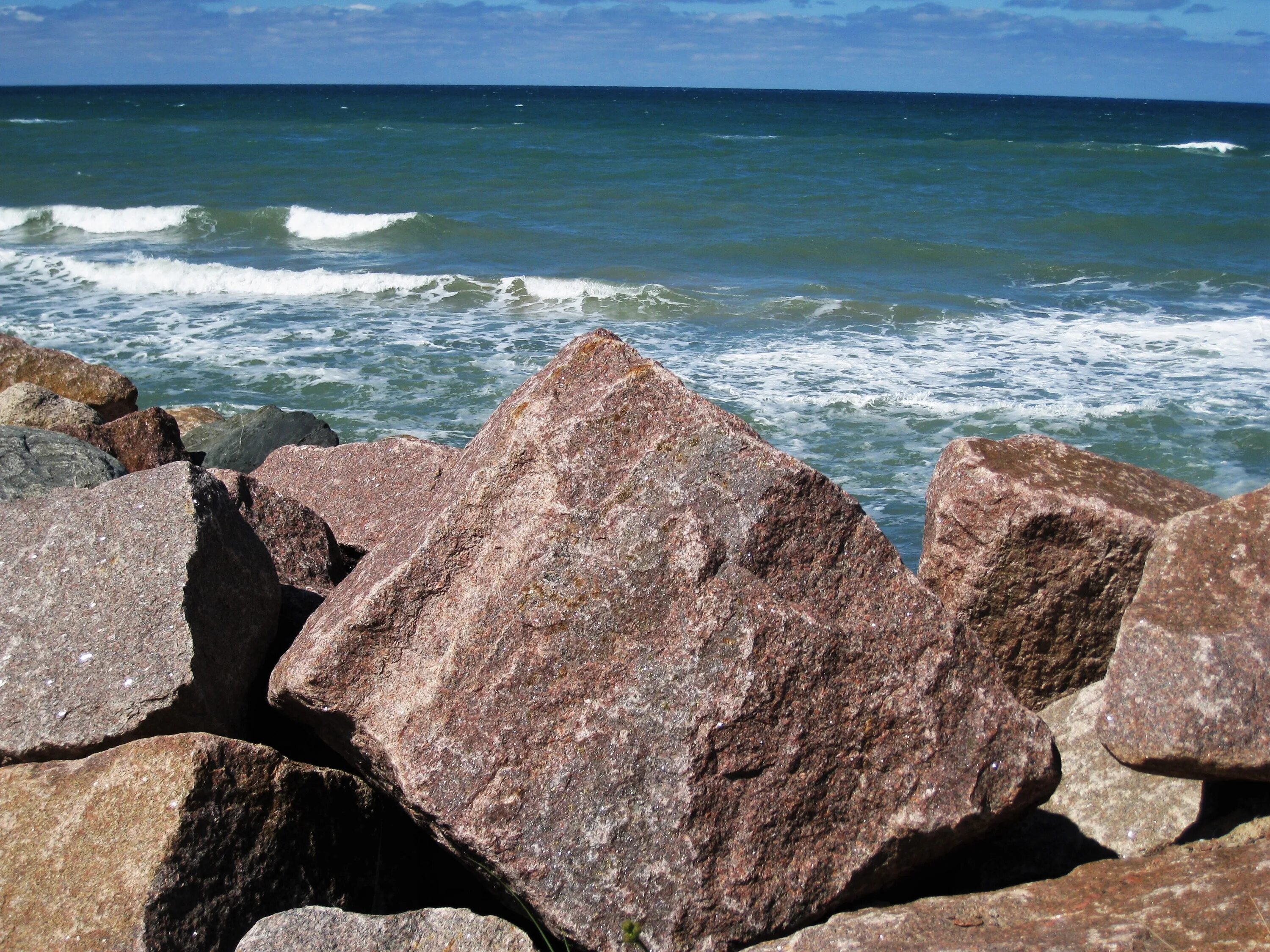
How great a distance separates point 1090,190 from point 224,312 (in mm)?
20322

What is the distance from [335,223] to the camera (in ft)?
66.2

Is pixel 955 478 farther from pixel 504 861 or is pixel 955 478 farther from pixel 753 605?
pixel 504 861

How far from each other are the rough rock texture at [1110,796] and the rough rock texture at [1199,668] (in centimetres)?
30

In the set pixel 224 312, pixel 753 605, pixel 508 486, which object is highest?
pixel 508 486

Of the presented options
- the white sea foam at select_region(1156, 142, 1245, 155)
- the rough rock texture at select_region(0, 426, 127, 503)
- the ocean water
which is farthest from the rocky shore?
the white sea foam at select_region(1156, 142, 1245, 155)

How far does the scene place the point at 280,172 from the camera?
29094 millimetres

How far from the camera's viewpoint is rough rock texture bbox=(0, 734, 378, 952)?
2.22m

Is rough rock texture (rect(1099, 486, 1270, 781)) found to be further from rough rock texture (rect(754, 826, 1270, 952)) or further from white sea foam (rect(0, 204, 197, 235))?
white sea foam (rect(0, 204, 197, 235))

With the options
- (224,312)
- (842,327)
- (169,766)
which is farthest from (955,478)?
(224,312)

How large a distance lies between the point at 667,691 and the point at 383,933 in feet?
2.41

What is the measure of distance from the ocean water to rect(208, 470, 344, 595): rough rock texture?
3434mm

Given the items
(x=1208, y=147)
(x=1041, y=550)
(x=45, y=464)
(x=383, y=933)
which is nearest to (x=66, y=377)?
(x=45, y=464)

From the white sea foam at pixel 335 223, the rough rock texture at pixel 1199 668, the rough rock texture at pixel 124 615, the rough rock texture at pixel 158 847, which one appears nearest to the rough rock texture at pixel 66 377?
the rough rock texture at pixel 124 615

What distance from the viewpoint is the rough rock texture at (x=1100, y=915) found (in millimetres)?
2014
